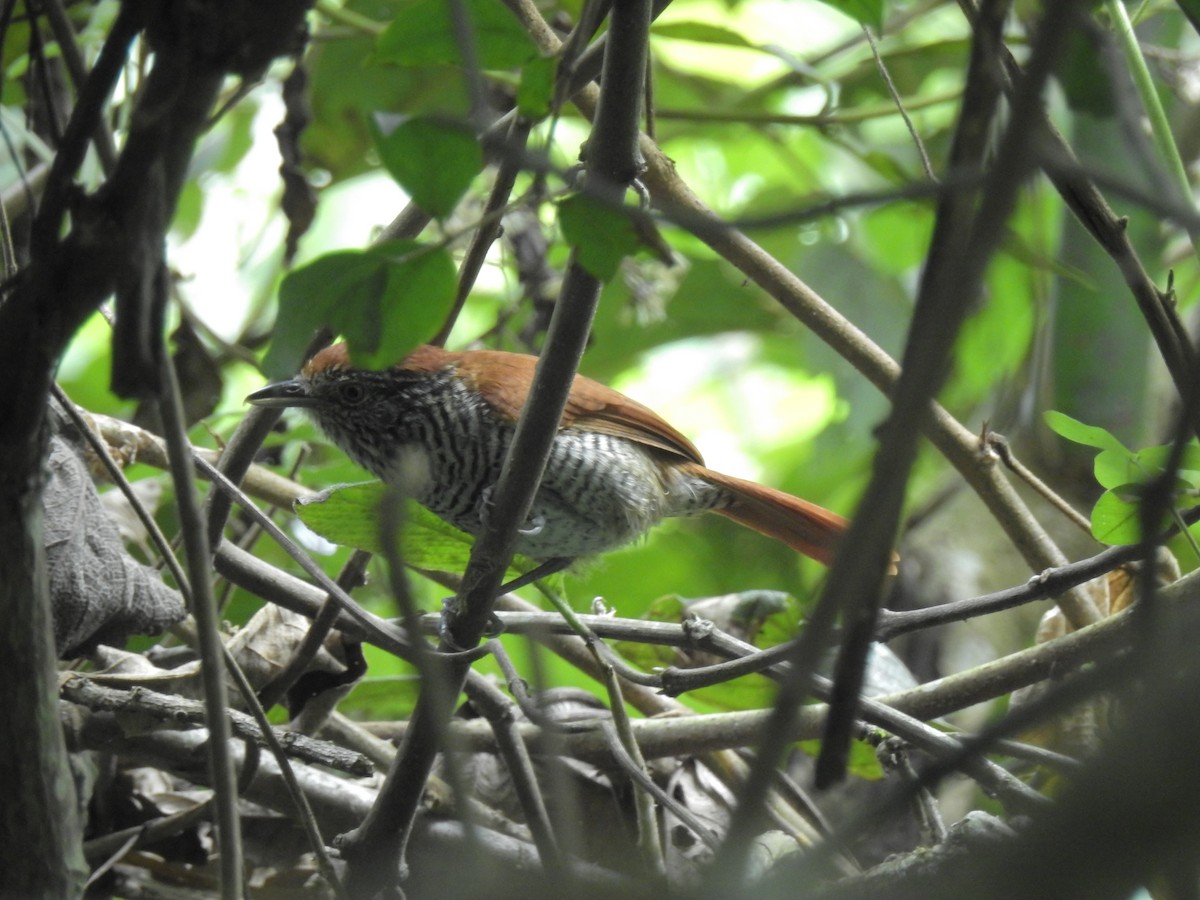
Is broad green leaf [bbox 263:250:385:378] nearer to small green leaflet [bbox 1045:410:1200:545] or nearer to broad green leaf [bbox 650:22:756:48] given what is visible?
small green leaflet [bbox 1045:410:1200:545]

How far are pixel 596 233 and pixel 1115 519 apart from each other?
4.04ft

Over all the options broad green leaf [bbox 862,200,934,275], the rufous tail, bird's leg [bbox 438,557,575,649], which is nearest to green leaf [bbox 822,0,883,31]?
bird's leg [bbox 438,557,575,649]

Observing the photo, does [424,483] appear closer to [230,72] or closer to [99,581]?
[99,581]

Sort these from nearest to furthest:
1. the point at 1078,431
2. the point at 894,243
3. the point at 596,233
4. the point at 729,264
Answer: the point at 596,233 < the point at 1078,431 < the point at 729,264 < the point at 894,243

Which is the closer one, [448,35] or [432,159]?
[432,159]

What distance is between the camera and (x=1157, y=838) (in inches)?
27.9

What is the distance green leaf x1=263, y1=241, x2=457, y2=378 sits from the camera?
1311 mm

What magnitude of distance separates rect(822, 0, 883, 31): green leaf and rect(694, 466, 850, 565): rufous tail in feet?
5.40

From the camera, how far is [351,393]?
3121 millimetres

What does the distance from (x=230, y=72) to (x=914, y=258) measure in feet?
15.2

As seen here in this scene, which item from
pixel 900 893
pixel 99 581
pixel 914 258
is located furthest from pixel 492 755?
pixel 914 258

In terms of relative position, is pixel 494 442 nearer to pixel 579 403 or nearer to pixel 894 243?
pixel 579 403

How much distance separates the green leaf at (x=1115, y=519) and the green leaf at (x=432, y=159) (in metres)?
1.27

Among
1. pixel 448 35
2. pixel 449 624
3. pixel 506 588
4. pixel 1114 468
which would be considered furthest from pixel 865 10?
pixel 506 588
